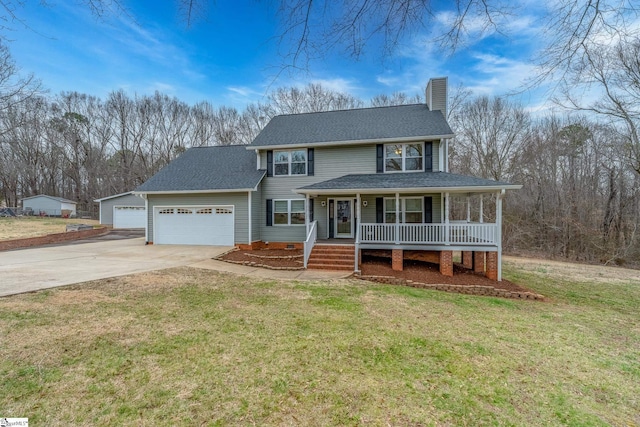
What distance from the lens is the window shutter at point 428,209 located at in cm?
1209

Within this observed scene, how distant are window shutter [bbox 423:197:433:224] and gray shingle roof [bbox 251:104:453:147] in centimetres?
274

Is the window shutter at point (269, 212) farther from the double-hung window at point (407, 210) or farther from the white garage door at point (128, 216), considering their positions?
the white garage door at point (128, 216)

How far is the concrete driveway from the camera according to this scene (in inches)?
286

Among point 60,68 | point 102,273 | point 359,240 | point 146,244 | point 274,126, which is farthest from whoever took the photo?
point 274,126

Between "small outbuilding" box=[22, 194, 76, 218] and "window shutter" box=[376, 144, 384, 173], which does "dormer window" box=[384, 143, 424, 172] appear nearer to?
"window shutter" box=[376, 144, 384, 173]

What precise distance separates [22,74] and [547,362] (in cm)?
1764

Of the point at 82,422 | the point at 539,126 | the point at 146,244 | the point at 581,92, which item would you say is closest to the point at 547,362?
the point at 581,92

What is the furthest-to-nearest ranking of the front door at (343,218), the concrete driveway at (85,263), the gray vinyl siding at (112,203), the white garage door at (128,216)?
the gray vinyl siding at (112,203)
the white garage door at (128,216)
the front door at (343,218)
the concrete driveway at (85,263)

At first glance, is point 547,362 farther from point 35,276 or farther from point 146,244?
point 146,244

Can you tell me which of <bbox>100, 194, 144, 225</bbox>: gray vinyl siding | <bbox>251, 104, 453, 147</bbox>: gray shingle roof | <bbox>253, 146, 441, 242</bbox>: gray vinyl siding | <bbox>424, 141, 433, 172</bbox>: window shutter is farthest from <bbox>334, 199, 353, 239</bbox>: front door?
<bbox>100, 194, 144, 225</bbox>: gray vinyl siding

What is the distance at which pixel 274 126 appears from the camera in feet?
52.1

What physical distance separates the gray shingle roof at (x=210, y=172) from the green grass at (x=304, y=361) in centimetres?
800

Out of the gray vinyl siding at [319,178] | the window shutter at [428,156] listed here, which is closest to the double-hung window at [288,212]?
the gray vinyl siding at [319,178]

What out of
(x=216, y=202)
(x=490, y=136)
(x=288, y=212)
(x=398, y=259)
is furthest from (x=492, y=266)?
(x=490, y=136)
